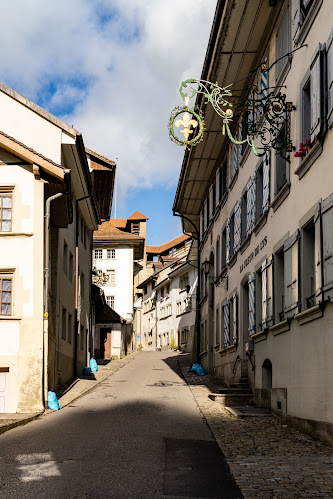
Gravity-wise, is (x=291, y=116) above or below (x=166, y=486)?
above

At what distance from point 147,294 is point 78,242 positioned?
2165 inches

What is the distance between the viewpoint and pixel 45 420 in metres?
15.3

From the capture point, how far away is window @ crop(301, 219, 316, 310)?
1354 centimetres

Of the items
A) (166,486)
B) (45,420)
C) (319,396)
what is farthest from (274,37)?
(166,486)

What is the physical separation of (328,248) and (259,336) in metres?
7.51

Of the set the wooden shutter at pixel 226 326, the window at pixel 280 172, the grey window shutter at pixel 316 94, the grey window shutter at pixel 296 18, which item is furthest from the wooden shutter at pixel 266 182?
the wooden shutter at pixel 226 326

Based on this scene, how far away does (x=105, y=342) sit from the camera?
5056cm

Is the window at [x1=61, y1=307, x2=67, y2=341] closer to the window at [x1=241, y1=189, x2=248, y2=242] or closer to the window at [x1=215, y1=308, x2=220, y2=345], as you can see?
the window at [x1=241, y1=189, x2=248, y2=242]

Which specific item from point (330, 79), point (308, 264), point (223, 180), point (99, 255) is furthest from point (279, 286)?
point (99, 255)

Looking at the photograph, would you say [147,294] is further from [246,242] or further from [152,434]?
[152,434]

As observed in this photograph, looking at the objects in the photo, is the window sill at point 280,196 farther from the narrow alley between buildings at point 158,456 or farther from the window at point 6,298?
the window at point 6,298

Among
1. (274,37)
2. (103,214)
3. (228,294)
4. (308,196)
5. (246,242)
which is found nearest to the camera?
(308,196)

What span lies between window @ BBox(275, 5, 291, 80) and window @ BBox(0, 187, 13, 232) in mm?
7303

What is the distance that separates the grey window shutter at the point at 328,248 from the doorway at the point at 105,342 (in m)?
39.4
